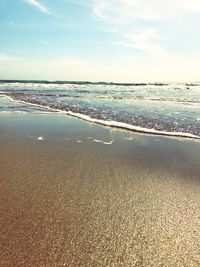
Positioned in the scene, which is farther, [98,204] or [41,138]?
[41,138]

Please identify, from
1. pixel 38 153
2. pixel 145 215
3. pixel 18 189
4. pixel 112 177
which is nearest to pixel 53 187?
pixel 18 189

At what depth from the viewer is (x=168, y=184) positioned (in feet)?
17.4

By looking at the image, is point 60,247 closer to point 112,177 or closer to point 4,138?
point 112,177

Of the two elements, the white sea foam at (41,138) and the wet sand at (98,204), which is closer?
the wet sand at (98,204)

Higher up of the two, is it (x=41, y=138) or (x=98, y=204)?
(x=98, y=204)

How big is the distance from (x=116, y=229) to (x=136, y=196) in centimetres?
107

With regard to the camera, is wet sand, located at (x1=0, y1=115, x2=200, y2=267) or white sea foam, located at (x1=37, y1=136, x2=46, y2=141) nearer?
wet sand, located at (x1=0, y1=115, x2=200, y2=267)

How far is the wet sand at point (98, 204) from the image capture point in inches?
127

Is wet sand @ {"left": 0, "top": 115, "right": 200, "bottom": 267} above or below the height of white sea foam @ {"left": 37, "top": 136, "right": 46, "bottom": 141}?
above

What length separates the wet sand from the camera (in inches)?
127

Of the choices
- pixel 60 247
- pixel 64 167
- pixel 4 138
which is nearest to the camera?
pixel 60 247

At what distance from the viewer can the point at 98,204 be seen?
4.37m

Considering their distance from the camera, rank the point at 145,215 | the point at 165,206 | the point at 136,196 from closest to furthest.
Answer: the point at 145,215
the point at 165,206
the point at 136,196

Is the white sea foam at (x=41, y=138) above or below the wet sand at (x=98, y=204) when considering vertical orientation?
below
